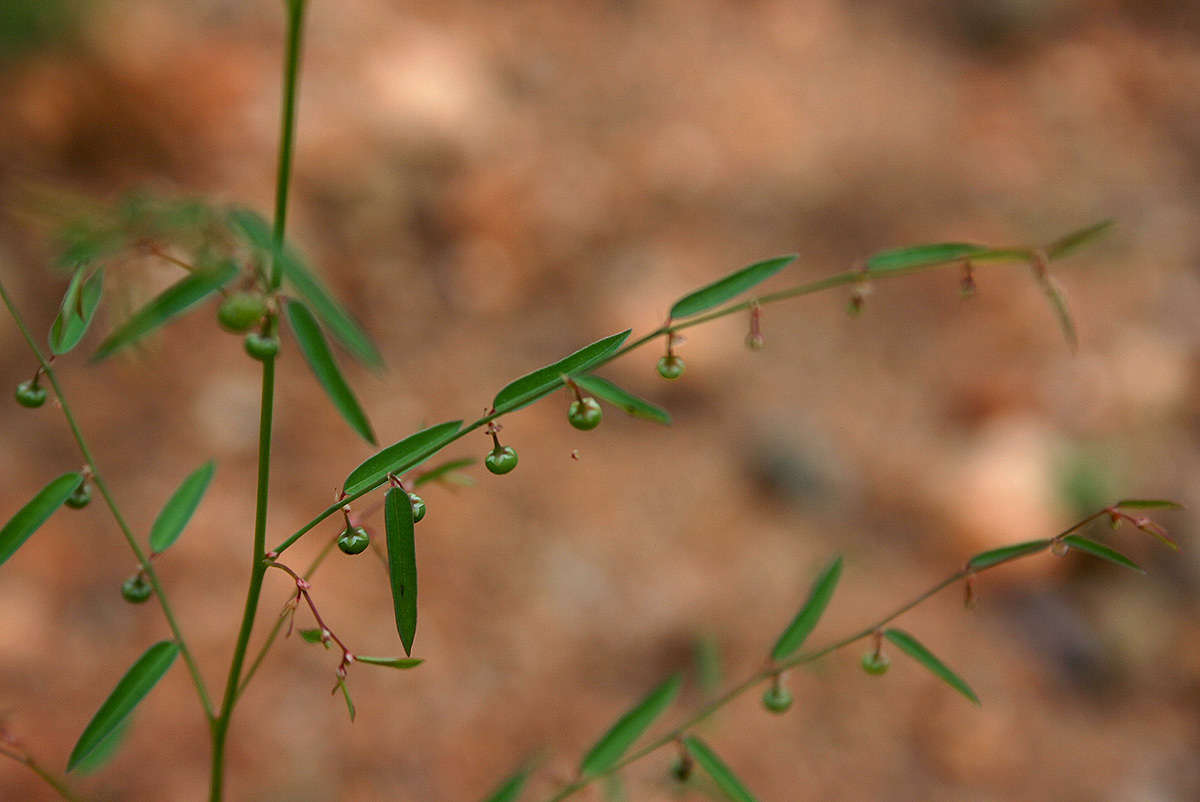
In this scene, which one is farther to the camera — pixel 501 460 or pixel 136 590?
pixel 136 590

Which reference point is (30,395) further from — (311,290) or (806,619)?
(806,619)

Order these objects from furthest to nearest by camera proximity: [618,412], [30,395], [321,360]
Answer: [618,412]
[30,395]
[321,360]

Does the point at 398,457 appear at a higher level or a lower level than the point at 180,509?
lower

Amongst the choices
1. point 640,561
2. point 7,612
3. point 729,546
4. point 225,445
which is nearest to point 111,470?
point 225,445

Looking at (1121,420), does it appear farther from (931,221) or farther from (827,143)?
(827,143)

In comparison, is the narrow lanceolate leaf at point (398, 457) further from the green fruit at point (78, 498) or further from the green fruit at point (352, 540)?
the green fruit at point (78, 498)

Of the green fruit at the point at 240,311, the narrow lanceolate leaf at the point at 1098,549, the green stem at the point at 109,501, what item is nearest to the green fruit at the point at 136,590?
the green stem at the point at 109,501

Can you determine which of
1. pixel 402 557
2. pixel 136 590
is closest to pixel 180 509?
pixel 136 590

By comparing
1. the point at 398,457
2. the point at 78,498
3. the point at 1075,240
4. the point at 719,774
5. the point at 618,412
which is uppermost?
the point at 618,412
